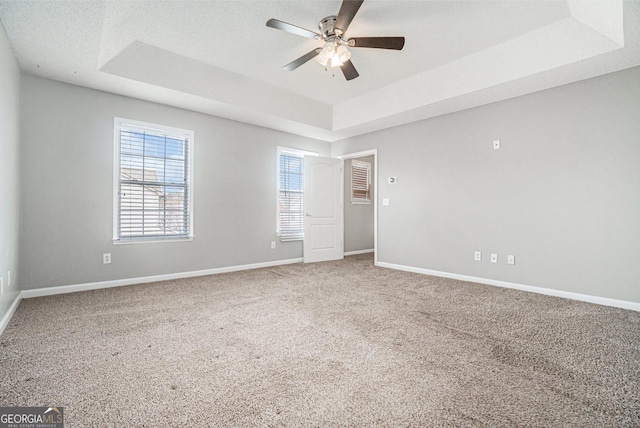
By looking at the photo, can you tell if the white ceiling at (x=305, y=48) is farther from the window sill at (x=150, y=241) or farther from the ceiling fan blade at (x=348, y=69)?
the window sill at (x=150, y=241)

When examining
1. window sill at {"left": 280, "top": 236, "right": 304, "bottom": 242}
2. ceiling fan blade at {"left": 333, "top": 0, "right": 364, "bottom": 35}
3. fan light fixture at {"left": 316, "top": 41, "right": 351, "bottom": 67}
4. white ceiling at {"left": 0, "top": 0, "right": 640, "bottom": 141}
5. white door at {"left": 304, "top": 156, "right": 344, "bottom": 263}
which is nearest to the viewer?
ceiling fan blade at {"left": 333, "top": 0, "right": 364, "bottom": 35}

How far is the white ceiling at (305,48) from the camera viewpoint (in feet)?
8.73

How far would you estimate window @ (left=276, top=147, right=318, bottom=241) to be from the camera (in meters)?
5.52

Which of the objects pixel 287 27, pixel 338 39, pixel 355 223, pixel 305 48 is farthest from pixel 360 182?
pixel 287 27

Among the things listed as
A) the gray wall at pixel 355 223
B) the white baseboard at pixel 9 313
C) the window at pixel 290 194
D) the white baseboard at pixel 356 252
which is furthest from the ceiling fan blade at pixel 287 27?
the white baseboard at pixel 356 252

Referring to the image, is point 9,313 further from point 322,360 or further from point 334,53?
point 334,53

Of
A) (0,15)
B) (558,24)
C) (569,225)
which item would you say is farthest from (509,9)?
(0,15)

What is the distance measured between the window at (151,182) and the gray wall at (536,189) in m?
3.58

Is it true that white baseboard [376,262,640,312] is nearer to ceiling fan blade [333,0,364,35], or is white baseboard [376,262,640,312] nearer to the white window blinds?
the white window blinds

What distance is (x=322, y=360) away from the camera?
77.2 inches

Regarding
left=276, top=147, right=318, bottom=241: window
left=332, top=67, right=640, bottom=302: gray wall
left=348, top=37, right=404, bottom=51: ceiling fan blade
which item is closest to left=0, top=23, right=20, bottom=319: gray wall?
left=348, top=37, right=404, bottom=51: ceiling fan blade

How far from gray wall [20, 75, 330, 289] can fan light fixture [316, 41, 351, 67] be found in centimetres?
236

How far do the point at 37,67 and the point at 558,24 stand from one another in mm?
5543

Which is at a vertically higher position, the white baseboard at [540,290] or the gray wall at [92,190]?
the gray wall at [92,190]
